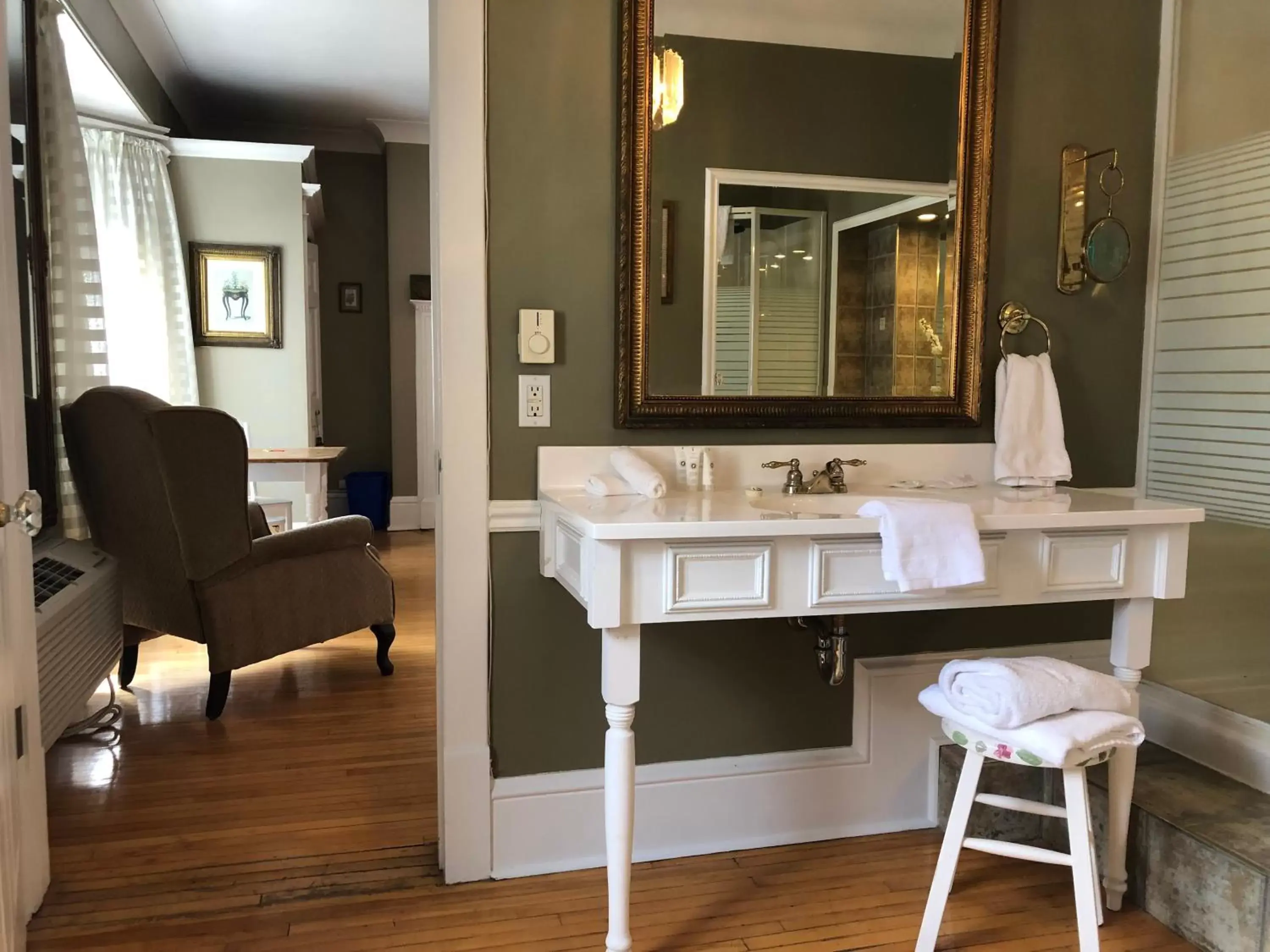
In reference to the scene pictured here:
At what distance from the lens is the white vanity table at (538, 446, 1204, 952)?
5.32 feet

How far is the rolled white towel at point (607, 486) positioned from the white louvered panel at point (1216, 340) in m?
1.44

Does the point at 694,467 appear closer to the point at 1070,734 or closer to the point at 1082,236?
the point at 1070,734

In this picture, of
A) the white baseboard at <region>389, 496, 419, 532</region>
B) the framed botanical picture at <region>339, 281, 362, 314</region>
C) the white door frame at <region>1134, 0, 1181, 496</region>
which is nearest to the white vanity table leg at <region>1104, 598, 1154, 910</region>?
the white door frame at <region>1134, 0, 1181, 496</region>

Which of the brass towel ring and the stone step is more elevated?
the brass towel ring

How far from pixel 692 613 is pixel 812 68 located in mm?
1303

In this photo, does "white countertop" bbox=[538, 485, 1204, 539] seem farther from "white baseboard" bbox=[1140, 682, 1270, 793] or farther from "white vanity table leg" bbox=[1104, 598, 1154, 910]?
"white baseboard" bbox=[1140, 682, 1270, 793]

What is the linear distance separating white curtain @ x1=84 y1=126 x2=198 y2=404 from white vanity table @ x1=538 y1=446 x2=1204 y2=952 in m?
3.52

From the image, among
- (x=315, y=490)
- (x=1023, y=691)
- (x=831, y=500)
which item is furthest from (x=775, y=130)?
(x=315, y=490)

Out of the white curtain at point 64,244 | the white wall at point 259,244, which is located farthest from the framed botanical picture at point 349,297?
the white curtain at point 64,244

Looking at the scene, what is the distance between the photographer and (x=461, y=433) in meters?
1.99

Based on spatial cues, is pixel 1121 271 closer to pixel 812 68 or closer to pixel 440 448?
pixel 812 68

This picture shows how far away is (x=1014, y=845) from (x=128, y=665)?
295cm

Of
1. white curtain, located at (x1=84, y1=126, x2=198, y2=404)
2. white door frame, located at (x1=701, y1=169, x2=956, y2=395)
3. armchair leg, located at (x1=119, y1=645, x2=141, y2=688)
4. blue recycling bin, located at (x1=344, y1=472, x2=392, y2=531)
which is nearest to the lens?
white door frame, located at (x1=701, y1=169, x2=956, y2=395)

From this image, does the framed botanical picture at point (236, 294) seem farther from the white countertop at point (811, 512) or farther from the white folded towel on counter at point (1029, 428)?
the white folded towel on counter at point (1029, 428)
